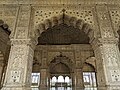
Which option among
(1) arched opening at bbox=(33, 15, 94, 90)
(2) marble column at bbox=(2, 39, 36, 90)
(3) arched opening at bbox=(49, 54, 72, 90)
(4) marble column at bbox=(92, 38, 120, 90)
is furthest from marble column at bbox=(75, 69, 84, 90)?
(2) marble column at bbox=(2, 39, 36, 90)

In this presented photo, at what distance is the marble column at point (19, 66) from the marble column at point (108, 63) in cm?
259

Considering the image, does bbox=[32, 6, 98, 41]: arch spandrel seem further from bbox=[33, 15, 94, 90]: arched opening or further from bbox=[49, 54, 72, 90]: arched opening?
bbox=[49, 54, 72, 90]: arched opening

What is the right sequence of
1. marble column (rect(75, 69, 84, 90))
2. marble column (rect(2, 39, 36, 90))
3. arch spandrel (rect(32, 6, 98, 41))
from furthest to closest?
1. marble column (rect(75, 69, 84, 90))
2. arch spandrel (rect(32, 6, 98, 41))
3. marble column (rect(2, 39, 36, 90))

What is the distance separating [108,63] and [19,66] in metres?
3.17

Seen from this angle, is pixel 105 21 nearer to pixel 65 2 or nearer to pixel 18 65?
pixel 65 2

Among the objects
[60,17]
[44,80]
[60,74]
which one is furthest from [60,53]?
[60,17]

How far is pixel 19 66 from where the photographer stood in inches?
216

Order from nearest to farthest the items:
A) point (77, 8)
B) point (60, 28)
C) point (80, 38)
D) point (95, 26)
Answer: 1. point (95, 26)
2. point (77, 8)
3. point (60, 28)
4. point (80, 38)

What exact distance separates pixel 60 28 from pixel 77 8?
2.22m

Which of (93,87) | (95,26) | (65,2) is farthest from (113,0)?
(93,87)

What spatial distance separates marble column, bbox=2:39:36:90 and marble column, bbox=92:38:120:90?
2.59m

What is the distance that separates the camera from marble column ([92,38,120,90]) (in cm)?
530

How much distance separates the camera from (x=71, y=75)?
1037 centimetres

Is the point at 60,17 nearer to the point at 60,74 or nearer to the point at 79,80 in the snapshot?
the point at 79,80
